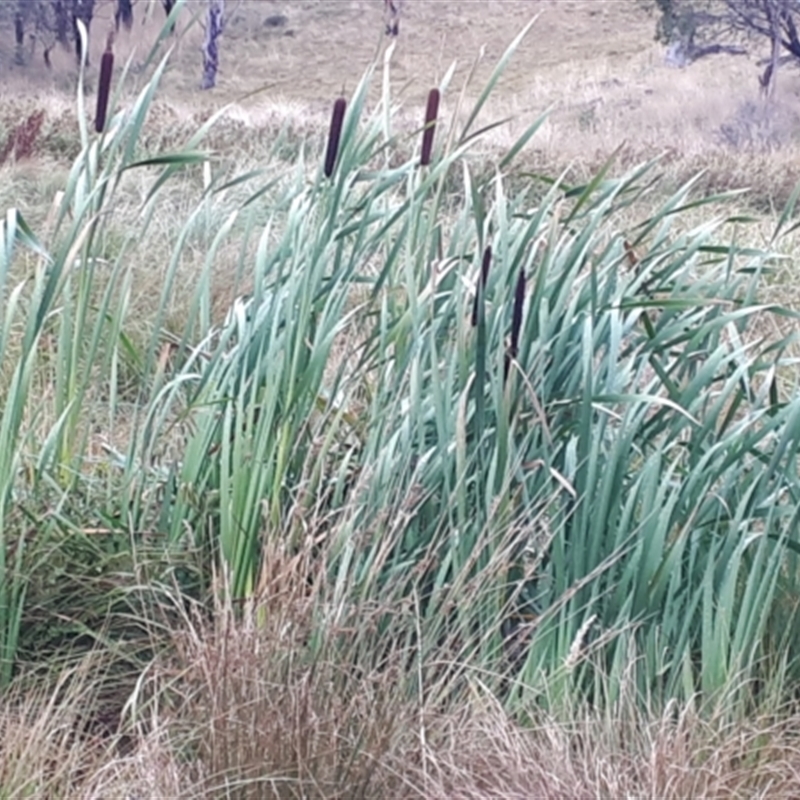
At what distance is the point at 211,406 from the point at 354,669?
707mm

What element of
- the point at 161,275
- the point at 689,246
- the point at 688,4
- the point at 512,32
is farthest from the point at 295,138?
the point at 512,32

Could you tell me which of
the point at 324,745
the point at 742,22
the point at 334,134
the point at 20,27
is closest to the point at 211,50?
the point at 20,27

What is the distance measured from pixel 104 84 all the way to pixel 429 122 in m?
0.63

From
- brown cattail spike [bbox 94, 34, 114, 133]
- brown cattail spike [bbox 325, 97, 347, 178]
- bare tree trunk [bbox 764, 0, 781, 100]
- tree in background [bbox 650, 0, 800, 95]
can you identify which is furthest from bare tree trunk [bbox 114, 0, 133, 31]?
bare tree trunk [bbox 764, 0, 781, 100]

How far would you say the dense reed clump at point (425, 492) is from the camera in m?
1.99

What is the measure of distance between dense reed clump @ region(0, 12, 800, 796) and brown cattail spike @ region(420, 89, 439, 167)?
62 millimetres

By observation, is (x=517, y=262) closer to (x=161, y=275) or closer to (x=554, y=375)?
(x=554, y=375)

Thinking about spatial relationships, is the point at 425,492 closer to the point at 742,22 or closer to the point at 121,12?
the point at 121,12

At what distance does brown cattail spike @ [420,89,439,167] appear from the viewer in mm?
2348

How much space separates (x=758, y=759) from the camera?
2.00 metres

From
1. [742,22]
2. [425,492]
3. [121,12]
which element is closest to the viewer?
[425,492]

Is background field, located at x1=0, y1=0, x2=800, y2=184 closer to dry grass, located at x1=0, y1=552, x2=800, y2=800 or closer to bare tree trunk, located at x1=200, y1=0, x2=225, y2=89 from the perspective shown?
bare tree trunk, located at x1=200, y1=0, x2=225, y2=89

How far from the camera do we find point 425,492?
2387 mm

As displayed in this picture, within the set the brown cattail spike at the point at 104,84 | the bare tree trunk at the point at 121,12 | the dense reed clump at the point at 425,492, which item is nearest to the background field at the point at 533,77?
the bare tree trunk at the point at 121,12
